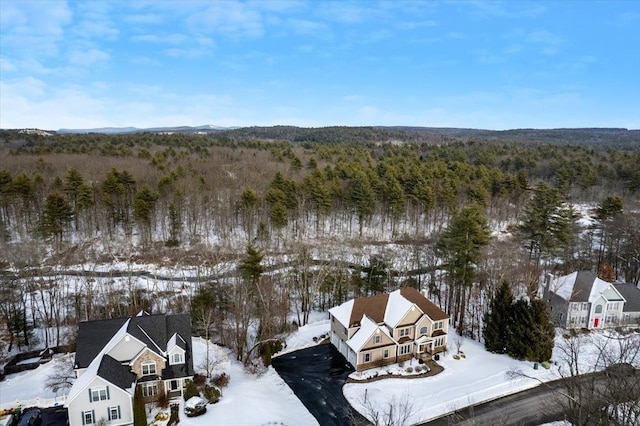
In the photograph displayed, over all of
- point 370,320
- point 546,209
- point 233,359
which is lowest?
point 233,359

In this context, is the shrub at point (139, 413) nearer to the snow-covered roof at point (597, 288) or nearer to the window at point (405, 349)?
the window at point (405, 349)

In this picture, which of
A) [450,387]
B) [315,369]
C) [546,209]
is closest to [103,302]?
[315,369]

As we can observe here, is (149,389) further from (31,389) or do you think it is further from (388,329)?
(388,329)

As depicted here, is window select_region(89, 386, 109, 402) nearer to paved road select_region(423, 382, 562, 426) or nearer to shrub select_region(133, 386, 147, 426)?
shrub select_region(133, 386, 147, 426)

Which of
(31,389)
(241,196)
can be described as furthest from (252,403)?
(241,196)

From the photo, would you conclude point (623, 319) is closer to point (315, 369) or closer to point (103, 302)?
point (315, 369)

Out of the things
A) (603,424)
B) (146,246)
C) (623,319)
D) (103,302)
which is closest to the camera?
(603,424)

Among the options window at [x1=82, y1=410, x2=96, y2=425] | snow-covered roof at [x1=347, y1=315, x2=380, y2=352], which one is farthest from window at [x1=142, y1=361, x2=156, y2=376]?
snow-covered roof at [x1=347, y1=315, x2=380, y2=352]

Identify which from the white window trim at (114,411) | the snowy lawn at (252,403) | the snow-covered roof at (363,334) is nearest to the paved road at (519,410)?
the snow-covered roof at (363,334)
